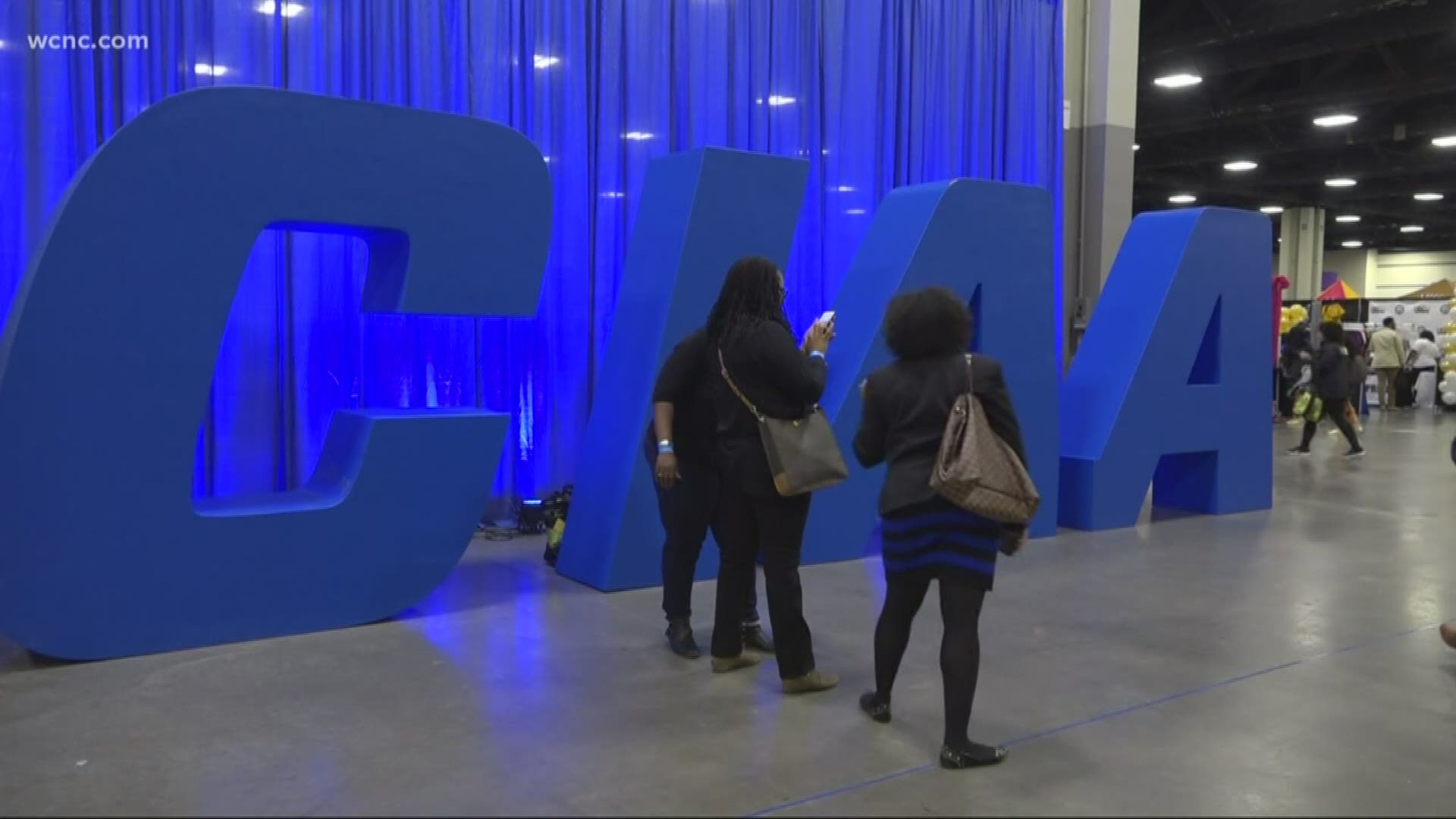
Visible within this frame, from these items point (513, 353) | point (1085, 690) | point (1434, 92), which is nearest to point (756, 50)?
point (513, 353)

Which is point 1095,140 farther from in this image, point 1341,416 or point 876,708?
point 876,708

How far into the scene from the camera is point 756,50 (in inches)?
279

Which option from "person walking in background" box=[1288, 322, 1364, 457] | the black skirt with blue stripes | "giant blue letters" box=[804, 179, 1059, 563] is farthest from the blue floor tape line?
"person walking in background" box=[1288, 322, 1364, 457]

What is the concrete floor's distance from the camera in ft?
9.46

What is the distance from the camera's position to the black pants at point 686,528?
4.05 metres

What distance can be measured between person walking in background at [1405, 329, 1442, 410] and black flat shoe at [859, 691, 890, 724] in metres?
17.3

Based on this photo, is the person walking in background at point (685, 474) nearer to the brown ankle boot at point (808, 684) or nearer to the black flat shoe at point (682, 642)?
the black flat shoe at point (682, 642)

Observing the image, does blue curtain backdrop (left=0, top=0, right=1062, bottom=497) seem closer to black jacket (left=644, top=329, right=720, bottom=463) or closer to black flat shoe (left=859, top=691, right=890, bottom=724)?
black jacket (left=644, top=329, right=720, bottom=463)

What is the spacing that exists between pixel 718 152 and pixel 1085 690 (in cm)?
279

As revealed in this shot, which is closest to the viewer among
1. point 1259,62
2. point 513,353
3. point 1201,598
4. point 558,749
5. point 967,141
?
point 558,749

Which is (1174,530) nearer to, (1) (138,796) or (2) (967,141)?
(2) (967,141)

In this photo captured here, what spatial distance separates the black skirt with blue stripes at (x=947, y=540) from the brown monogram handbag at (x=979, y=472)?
2.2 inches

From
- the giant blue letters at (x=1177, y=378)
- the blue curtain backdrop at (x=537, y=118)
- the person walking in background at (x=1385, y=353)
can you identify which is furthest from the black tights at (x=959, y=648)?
the person walking in background at (x=1385, y=353)

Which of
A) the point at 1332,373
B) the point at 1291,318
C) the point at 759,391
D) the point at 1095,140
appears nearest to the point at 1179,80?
the point at 1095,140
